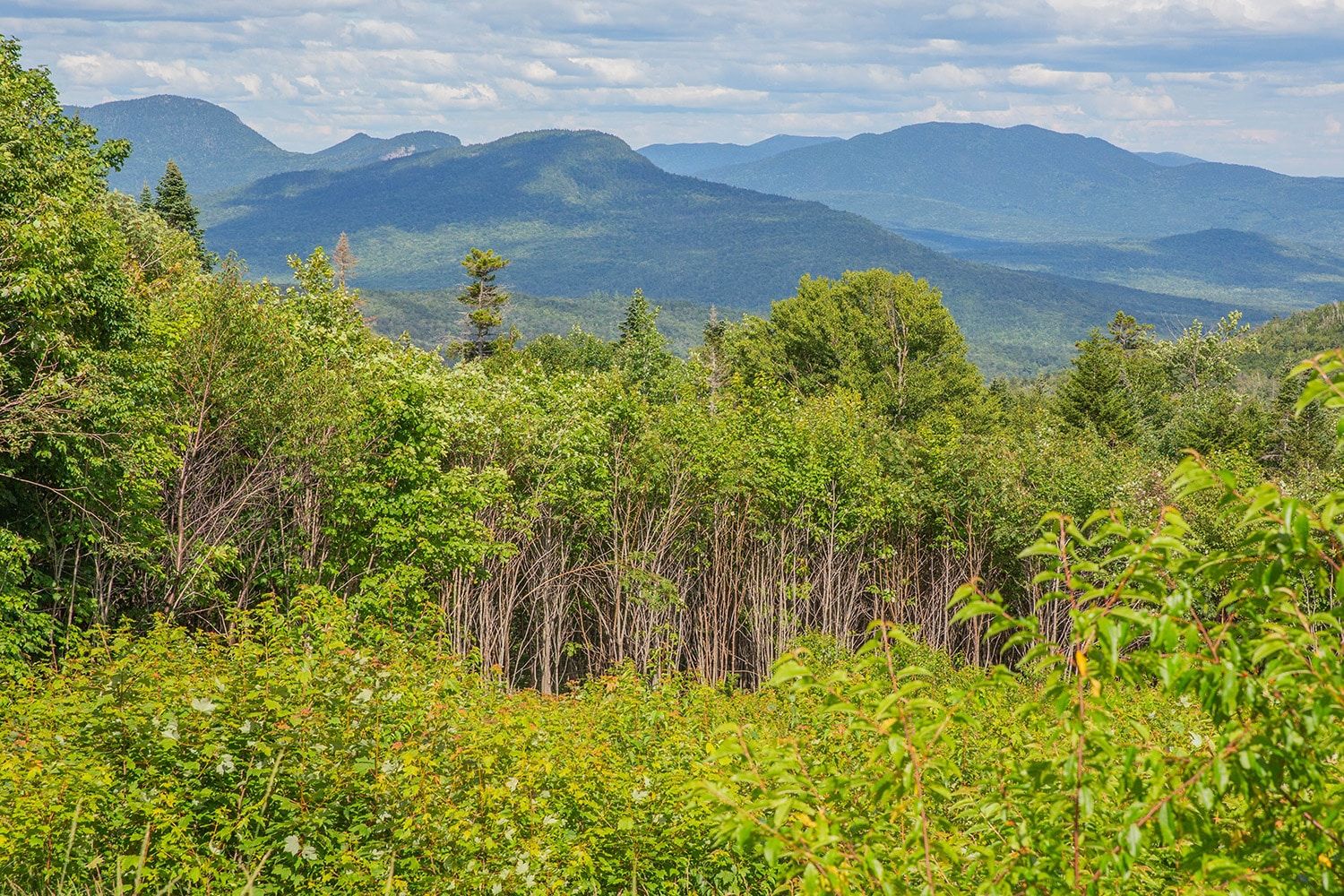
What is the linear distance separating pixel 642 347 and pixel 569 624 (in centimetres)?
3523

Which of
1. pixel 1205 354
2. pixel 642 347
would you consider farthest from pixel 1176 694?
pixel 1205 354

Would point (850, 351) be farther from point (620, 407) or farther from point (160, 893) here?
point (160, 893)

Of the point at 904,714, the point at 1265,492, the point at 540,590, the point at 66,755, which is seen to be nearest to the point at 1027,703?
the point at 904,714

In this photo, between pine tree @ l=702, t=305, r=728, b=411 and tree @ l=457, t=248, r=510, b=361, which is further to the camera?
tree @ l=457, t=248, r=510, b=361

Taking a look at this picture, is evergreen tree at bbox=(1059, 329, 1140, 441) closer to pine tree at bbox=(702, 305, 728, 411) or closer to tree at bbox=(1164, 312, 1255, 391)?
pine tree at bbox=(702, 305, 728, 411)

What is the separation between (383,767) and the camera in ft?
21.8

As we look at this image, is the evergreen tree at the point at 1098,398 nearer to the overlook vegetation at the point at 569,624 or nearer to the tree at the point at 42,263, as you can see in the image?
the overlook vegetation at the point at 569,624

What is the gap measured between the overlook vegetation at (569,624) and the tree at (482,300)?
108 feet

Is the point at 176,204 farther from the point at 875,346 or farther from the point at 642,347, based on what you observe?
the point at 875,346

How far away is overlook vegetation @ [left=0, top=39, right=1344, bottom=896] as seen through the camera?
329 cm

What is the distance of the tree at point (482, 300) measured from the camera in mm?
72688

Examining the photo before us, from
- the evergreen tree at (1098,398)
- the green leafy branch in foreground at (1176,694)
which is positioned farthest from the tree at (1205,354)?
the green leafy branch in foreground at (1176,694)

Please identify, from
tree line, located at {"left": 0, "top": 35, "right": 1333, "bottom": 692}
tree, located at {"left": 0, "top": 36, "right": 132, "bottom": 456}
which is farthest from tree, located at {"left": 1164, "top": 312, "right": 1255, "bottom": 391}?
tree, located at {"left": 0, "top": 36, "right": 132, "bottom": 456}

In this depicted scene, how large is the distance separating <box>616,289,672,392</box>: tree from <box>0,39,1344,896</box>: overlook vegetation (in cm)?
1539
